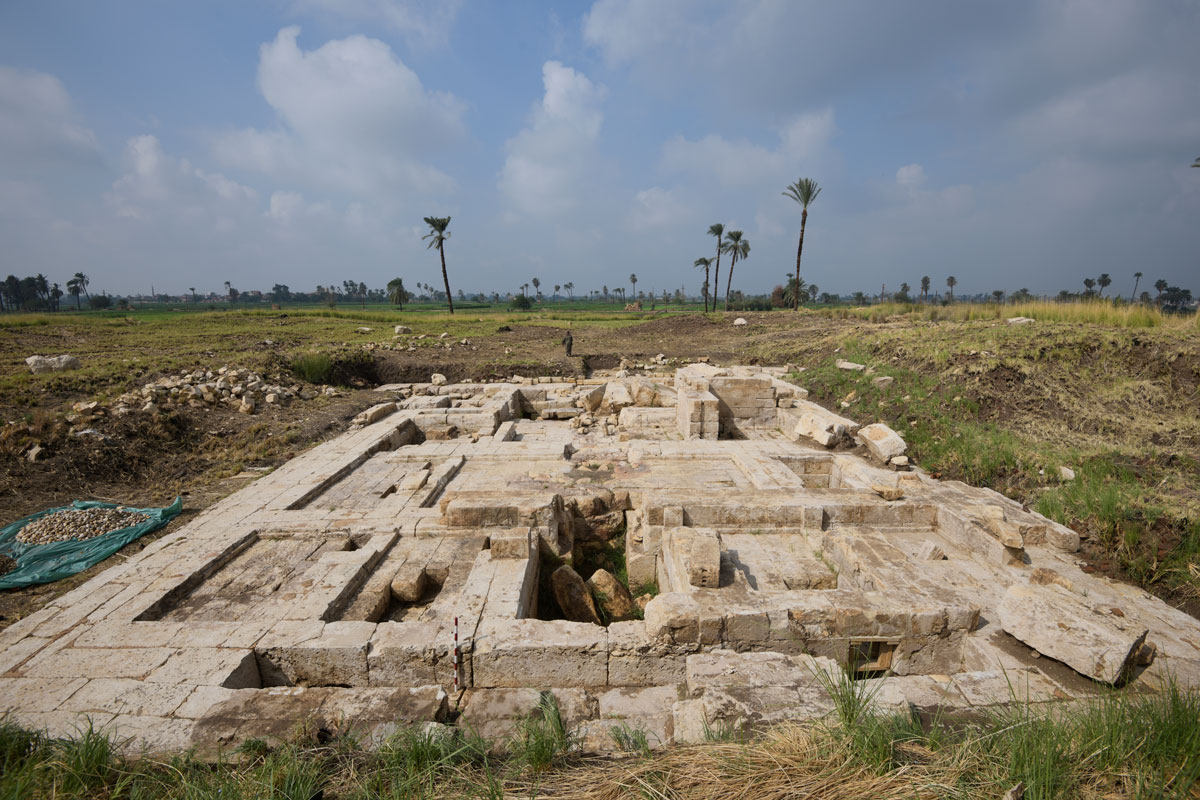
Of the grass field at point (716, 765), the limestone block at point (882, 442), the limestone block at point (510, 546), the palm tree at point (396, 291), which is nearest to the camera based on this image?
the grass field at point (716, 765)

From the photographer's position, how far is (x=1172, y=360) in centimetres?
925

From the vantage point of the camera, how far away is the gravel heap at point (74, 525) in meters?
6.00

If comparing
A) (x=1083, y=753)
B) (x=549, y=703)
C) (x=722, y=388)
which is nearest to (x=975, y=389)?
(x=722, y=388)

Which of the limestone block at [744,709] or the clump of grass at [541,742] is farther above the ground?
the clump of grass at [541,742]

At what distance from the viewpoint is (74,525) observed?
620cm

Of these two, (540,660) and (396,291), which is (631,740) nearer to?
(540,660)

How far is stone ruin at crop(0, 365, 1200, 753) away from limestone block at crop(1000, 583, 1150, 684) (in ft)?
0.06

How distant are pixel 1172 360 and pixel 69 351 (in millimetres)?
30257

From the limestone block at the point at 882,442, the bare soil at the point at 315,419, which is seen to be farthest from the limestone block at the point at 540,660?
the limestone block at the point at 882,442

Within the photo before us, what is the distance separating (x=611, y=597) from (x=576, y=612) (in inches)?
18.7

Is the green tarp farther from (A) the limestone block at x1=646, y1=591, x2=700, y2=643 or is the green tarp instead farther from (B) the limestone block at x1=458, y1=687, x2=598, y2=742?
(A) the limestone block at x1=646, y1=591, x2=700, y2=643

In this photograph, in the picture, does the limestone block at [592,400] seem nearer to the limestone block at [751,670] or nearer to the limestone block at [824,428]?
the limestone block at [824,428]

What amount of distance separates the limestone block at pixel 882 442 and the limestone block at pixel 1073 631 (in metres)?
4.26

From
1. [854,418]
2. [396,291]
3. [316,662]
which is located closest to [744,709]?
[316,662]
